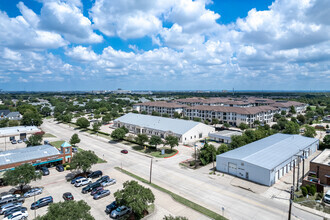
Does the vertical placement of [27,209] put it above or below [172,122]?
below

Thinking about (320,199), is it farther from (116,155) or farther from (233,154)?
(116,155)

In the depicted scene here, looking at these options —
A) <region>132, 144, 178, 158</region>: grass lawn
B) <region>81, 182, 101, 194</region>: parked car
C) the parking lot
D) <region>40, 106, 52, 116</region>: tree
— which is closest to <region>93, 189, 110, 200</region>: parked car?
the parking lot

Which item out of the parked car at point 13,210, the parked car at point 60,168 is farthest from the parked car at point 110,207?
the parked car at point 60,168

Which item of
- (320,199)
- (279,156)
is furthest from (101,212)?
(279,156)

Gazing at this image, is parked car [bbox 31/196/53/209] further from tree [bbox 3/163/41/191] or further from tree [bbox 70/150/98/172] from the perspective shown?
tree [bbox 70/150/98/172]

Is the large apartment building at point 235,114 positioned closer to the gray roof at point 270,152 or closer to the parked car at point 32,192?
the gray roof at point 270,152

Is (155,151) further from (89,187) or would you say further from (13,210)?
(13,210)
